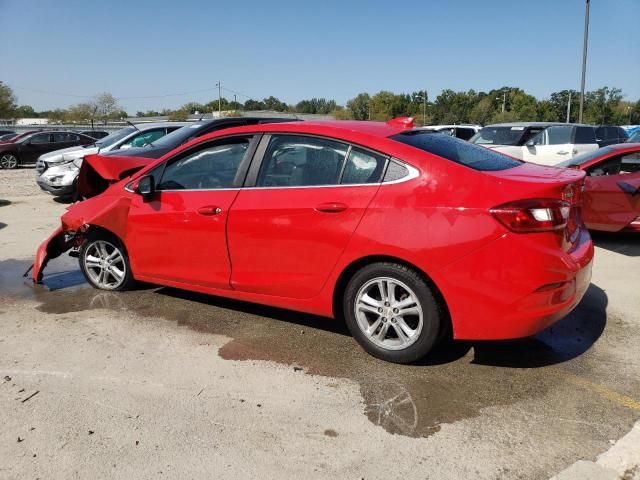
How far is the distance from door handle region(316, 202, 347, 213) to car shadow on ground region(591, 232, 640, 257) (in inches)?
182

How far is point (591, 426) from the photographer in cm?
A: 290

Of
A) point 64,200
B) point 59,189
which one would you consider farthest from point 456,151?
point 64,200

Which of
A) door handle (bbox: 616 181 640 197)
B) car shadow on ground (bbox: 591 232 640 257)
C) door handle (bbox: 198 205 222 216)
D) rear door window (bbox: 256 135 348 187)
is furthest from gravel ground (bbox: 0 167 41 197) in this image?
door handle (bbox: 616 181 640 197)

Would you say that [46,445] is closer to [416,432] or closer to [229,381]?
[229,381]

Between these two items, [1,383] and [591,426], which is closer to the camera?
[591,426]

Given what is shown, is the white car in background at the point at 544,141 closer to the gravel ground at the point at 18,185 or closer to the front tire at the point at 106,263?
the front tire at the point at 106,263

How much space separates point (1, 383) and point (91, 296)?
5.92 ft

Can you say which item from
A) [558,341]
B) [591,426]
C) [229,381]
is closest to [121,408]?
[229,381]

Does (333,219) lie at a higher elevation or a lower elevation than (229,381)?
higher

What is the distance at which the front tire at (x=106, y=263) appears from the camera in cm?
516

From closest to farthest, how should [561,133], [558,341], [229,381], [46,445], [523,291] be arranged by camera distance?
[46,445] < [523,291] < [229,381] < [558,341] < [561,133]

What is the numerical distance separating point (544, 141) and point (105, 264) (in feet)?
35.7

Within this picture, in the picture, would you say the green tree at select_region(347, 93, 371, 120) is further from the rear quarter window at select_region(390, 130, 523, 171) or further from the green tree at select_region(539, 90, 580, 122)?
the rear quarter window at select_region(390, 130, 523, 171)

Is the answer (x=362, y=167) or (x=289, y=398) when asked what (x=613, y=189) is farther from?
(x=289, y=398)
